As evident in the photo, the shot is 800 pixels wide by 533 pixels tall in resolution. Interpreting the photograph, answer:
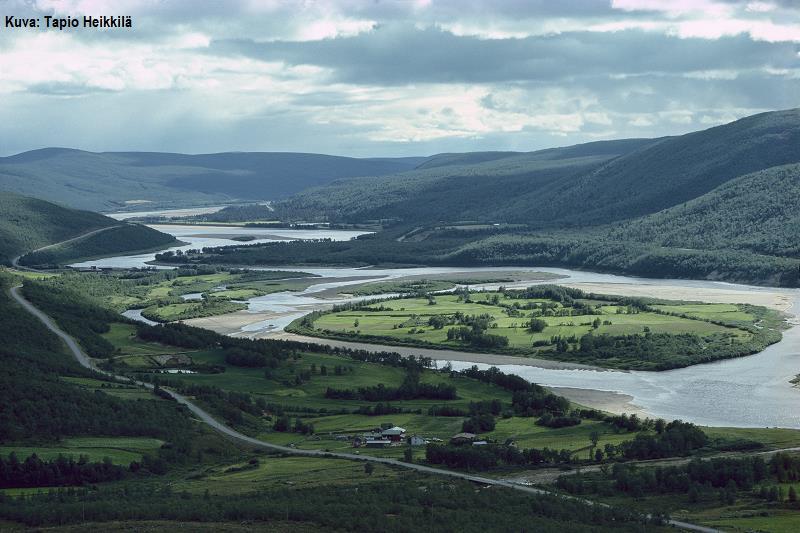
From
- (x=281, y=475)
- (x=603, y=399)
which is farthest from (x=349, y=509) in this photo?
(x=603, y=399)

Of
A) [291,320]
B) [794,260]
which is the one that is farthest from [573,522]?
[794,260]

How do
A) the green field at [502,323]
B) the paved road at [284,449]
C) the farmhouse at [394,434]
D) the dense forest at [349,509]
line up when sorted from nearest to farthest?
the dense forest at [349,509] → the paved road at [284,449] → the farmhouse at [394,434] → the green field at [502,323]

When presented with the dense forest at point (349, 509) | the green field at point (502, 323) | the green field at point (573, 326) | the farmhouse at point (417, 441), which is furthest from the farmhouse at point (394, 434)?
the green field at point (502, 323)

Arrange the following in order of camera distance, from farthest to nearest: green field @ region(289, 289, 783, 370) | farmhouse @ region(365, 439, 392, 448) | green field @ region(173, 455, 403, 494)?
green field @ region(289, 289, 783, 370), farmhouse @ region(365, 439, 392, 448), green field @ region(173, 455, 403, 494)

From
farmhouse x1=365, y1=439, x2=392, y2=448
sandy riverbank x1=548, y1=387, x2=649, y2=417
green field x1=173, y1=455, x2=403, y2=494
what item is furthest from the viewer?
sandy riverbank x1=548, y1=387, x2=649, y2=417

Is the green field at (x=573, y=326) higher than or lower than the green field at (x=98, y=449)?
higher

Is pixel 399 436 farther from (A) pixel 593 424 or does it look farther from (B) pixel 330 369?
(B) pixel 330 369

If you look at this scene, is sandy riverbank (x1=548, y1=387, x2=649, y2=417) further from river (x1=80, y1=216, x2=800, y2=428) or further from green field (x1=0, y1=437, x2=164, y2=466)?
green field (x1=0, y1=437, x2=164, y2=466)

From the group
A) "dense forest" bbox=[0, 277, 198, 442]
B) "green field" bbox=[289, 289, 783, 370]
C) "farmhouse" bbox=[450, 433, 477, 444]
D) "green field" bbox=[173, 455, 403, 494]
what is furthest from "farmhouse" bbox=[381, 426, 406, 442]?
"green field" bbox=[289, 289, 783, 370]

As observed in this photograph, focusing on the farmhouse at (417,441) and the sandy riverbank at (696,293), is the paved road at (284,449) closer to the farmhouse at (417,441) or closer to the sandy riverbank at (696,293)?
the farmhouse at (417,441)

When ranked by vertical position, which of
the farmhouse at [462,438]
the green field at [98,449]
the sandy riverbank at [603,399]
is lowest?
the sandy riverbank at [603,399]
